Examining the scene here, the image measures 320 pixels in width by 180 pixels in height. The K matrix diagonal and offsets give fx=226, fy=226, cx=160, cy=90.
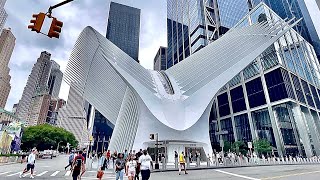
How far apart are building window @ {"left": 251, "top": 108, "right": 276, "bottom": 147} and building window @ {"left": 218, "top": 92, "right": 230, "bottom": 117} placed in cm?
1099

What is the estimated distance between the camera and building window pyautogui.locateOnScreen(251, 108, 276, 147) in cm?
5884

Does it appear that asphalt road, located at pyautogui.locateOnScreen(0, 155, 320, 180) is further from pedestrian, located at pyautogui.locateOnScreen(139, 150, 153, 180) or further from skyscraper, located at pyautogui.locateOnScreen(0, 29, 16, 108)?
skyscraper, located at pyautogui.locateOnScreen(0, 29, 16, 108)

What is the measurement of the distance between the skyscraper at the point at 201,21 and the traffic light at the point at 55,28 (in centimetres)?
7916

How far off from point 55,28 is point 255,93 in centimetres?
6232

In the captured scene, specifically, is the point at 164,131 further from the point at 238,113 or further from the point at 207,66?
the point at 238,113

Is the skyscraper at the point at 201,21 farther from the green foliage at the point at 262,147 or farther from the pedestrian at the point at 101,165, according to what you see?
the pedestrian at the point at 101,165

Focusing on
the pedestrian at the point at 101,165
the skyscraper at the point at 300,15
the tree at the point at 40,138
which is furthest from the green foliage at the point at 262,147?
the skyscraper at the point at 300,15

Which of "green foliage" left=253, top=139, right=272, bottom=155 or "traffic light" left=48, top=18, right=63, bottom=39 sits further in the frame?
"green foliage" left=253, top=139, right=272, bottom=155

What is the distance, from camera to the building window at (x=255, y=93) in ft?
199

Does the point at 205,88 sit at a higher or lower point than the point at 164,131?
higher

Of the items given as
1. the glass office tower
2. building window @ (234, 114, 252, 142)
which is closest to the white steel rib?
the glass office tower

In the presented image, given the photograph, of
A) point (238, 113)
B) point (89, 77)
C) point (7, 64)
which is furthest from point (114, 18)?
point (89, 77)

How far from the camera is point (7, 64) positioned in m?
172

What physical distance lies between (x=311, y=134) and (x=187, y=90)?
4241cm
